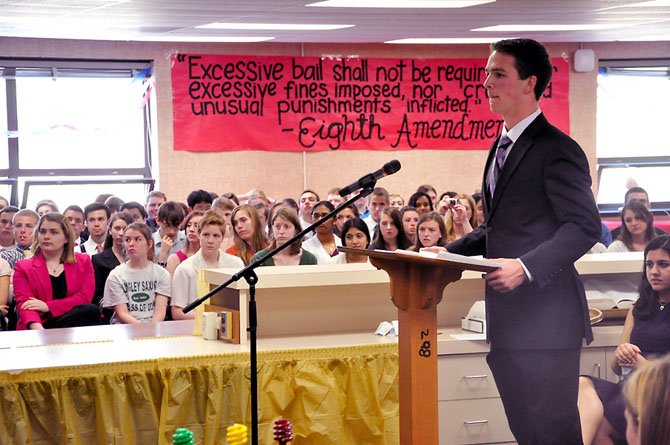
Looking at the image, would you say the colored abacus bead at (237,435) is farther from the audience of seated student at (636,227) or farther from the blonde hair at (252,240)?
the audience of seated student at (636,227)

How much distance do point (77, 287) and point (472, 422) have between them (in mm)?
2578

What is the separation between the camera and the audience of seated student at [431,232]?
6262 millimetres

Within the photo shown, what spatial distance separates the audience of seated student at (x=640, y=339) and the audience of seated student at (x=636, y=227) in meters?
2.85

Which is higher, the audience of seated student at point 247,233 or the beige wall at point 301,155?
the beige wall at point 301,155

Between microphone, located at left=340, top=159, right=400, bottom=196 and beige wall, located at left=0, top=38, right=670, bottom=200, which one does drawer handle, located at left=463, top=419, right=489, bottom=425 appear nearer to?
microphone, located at left=340, top=159, right=400, bottom=196

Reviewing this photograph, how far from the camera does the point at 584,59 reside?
11.3 meters

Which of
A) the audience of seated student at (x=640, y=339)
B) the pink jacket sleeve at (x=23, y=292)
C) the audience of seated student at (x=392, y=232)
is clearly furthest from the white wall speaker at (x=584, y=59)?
the audience of seated student at (x=640, y=339)

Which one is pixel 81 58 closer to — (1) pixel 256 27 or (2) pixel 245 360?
(1) pixel 256 27

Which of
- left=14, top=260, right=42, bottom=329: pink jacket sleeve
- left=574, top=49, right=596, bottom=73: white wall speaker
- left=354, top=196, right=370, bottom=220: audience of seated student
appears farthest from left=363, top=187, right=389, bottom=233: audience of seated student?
left=574, top=49, right=596, bottom=73: white wall speaker

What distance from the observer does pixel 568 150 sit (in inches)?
108

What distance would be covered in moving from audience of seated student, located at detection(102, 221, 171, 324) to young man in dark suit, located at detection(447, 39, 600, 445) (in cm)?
325

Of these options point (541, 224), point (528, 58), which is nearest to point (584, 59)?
point (528, 58)

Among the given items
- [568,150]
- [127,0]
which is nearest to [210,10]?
[127,0]

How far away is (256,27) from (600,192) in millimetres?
5243
